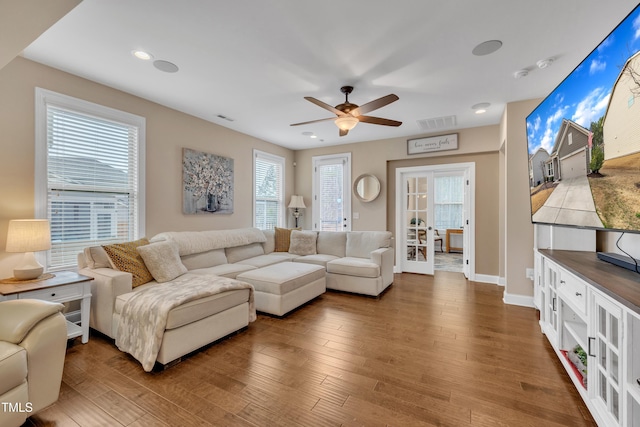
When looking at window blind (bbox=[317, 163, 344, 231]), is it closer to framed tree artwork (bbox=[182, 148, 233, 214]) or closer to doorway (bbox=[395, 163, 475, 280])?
doorway (bbox=[395, 163, 475, 280])

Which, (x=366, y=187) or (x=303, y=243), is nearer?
(x=303, y=243)

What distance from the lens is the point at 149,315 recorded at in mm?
2121

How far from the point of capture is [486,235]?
4.68 meters

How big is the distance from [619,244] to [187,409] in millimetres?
3372

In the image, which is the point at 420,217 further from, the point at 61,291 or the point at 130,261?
A: the point at 61,291

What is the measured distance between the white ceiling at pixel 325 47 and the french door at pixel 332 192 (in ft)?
7.68

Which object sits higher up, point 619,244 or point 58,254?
point 619,244

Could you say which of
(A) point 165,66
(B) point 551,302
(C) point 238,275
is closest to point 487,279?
(B) point 551,302

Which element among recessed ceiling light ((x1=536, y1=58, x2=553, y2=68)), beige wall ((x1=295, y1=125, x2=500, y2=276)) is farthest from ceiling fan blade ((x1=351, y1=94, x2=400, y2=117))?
beige wall ((x1=295, y1=125, x2=500, y2=276))

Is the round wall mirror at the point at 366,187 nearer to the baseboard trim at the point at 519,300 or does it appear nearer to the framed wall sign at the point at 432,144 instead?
the framed wall sign at the point at 432,144

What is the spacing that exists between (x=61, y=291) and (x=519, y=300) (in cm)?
493

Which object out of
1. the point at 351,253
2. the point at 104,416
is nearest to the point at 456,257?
the point at 351,253

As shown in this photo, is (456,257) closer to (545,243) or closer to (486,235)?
(486,235)

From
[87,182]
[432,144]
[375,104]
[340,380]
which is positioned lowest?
[340,380]
